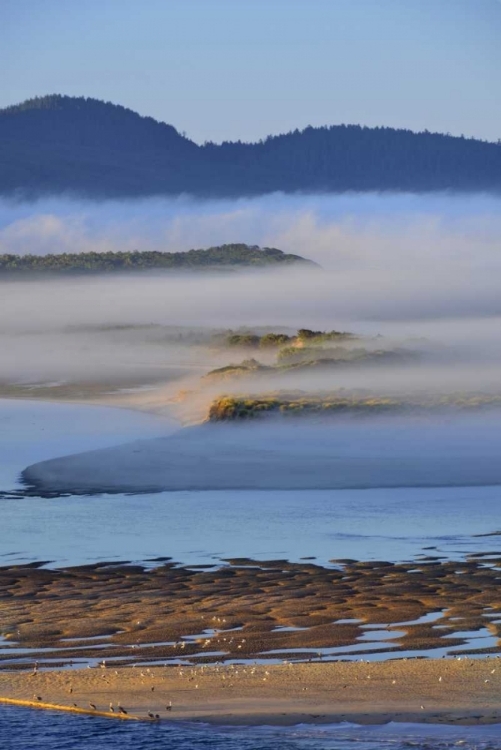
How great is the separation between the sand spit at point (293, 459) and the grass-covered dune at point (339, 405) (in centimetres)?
75

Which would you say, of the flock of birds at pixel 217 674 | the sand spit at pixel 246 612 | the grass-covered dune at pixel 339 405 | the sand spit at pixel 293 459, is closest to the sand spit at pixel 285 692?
the flock of birds at pixel 217 674

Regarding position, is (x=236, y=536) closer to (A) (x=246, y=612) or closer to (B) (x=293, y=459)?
(A) (x=246, y=612)

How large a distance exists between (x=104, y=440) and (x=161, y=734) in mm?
29417

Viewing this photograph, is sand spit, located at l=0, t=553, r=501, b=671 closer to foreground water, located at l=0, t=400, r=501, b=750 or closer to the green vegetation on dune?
foreground water, located at l=0, t=400, r=501, b=750

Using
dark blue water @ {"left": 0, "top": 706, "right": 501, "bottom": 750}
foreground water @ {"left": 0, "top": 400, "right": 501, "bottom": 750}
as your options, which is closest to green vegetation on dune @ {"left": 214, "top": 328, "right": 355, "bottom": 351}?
foreground water @ {"left": 0, "top": 400, "right": 501, "bottom": 750}

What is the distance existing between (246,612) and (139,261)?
116487 mm

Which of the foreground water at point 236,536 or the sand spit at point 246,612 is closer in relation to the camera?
the foreground water at point 236,536

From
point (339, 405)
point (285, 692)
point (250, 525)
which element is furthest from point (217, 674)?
point (339, 405)

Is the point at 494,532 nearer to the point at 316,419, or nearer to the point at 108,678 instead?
the point at 108,678

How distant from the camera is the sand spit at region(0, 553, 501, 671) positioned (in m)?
14.7

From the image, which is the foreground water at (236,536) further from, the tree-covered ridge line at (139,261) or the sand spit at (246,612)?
the tree-covered ridge line at (139,261)

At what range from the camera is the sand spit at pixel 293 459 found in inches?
1248

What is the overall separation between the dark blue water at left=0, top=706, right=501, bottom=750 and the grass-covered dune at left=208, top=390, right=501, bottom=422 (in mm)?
28700

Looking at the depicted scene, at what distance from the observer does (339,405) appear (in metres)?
42.0
